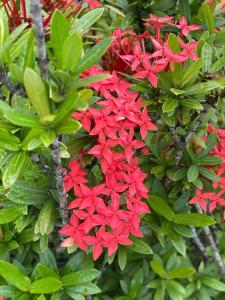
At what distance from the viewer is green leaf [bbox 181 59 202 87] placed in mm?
1228

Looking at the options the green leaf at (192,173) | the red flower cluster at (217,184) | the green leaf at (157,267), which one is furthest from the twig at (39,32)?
the green leaf at (157,267)

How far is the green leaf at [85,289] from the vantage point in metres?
1.41

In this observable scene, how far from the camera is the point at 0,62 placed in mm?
986

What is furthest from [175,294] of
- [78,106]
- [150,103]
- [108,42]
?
[108,42]

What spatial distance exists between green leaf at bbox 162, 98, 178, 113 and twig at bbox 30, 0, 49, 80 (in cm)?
44

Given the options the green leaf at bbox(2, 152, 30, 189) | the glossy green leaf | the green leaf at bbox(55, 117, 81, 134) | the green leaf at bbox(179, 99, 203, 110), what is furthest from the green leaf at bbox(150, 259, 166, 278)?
the green leaf at bbox(55, 117, 81, 134)

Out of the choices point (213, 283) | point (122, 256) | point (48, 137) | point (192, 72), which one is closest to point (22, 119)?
point (48, 137)

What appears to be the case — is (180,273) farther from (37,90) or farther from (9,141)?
(37,90)

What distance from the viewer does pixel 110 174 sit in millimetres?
1288

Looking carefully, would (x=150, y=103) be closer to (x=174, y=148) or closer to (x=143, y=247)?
(x=174, y=148)

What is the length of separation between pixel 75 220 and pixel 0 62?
20.3 inches

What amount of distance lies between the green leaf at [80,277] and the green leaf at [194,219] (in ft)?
1.17

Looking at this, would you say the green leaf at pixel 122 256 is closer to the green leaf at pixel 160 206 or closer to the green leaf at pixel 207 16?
the green leaf at pixel 160 206

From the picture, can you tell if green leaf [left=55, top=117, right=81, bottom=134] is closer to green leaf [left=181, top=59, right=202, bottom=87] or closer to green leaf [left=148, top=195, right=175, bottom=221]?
green leaf [left=181, top=59, right=202, bottom=87]
